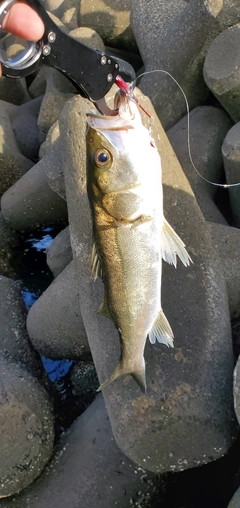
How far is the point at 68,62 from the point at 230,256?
78.2 inches

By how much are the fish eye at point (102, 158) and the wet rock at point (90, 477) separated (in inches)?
81.9

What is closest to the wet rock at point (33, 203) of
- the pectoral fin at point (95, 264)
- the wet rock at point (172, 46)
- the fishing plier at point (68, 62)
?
the wet rock at point (172, 46)

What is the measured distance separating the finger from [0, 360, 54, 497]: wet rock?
2348 mm

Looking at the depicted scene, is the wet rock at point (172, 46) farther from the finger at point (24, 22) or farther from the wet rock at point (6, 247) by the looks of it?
the finger at point (24, 22)

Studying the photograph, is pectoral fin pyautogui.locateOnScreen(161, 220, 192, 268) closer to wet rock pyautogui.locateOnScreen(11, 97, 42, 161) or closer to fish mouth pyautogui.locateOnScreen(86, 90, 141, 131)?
fish mouth pyautogui.locateOnScreen(86, 90, 141, 131)

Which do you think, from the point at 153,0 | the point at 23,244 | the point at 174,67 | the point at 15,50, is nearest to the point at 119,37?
the point at 153,0

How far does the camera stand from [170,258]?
264cm

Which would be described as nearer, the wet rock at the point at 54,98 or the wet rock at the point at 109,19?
the wet rock at the point at 54,98

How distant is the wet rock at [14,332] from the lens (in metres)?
4.33

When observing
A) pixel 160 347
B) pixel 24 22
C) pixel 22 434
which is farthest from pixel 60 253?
pixel 24 22

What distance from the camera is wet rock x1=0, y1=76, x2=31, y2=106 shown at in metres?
7.63

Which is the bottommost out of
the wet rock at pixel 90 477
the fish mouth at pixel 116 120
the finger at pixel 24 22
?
the wet rock at pixel 90 477

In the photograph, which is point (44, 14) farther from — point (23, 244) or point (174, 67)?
point (23, 244)

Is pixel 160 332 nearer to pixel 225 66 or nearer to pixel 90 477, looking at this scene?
pixel 90 477
